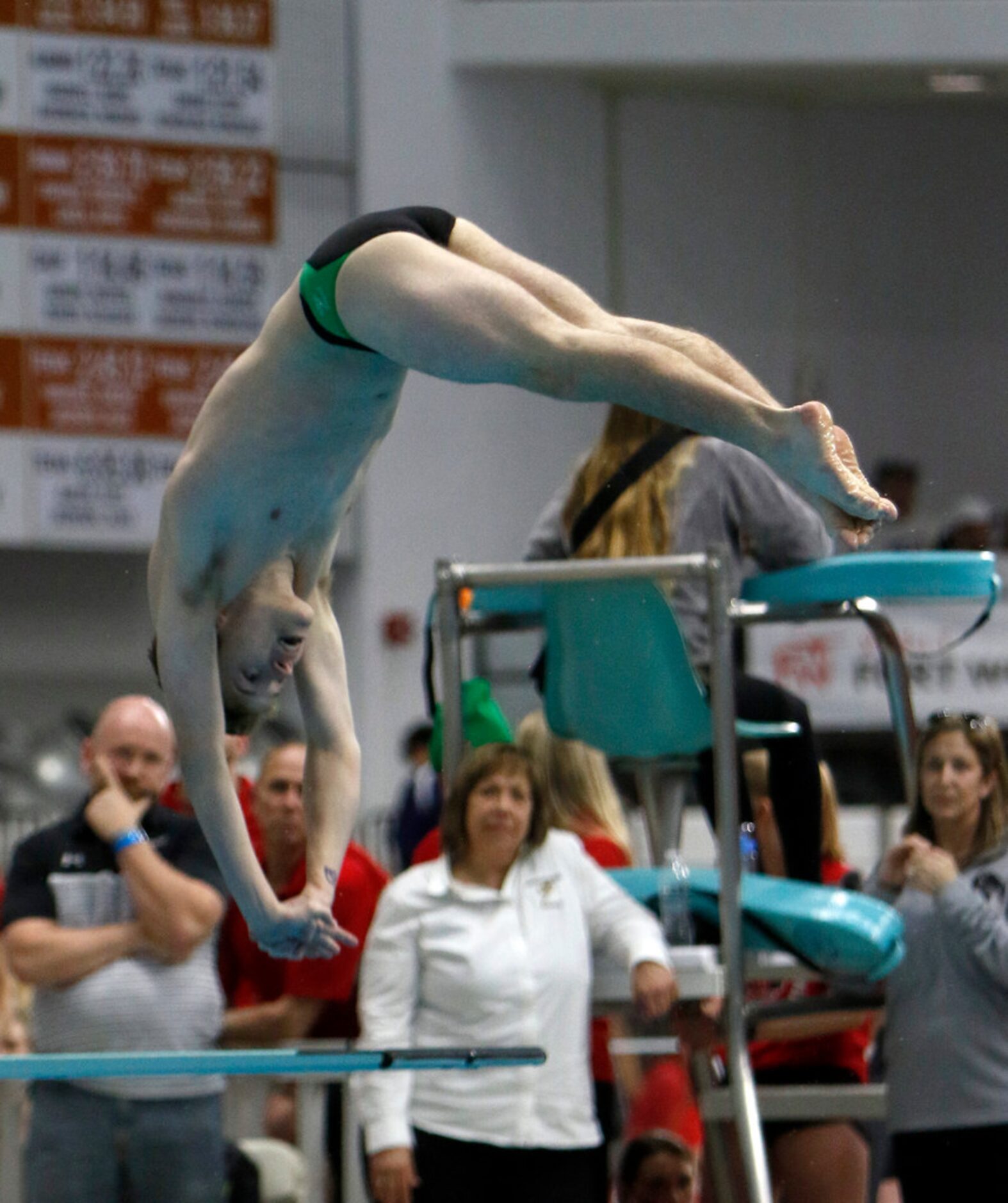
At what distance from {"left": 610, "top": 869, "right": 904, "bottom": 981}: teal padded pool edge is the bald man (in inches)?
34.0

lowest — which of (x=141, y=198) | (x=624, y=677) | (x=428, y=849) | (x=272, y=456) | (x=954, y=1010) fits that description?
(x=954, y=1010)

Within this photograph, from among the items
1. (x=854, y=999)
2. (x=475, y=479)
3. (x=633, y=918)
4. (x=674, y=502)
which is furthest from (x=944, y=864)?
(x=475, y=479)

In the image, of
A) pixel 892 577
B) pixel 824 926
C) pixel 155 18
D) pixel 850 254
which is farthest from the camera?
pixel 850 254

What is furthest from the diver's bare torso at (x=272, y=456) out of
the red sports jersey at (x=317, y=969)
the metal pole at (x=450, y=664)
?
the red sports jersey at (x=317, y=969)

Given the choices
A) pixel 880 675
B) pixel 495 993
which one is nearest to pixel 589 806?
pixel 495 993

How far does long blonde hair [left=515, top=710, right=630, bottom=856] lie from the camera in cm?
348

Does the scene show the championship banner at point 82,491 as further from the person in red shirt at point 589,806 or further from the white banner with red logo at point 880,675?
the white banner with red logo at point 880,675

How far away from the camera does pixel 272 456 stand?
229cm

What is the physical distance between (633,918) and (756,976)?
230 millimetres

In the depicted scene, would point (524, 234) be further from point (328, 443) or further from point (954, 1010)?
point (328, 443)

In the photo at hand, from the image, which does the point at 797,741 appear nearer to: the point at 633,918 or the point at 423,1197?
the point at 633,918

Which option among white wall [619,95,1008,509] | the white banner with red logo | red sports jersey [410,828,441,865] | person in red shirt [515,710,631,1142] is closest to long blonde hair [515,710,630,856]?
person in red shirt [515,710,631,1142]

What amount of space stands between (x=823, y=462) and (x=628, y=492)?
1064 mm

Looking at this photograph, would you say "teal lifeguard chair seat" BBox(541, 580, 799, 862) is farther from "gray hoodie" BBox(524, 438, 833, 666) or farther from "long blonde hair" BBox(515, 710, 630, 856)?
"long blonde hair" BBox(515, 710, 630, 856)
